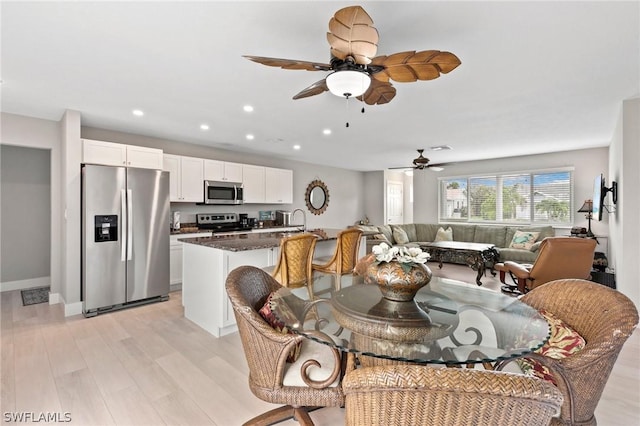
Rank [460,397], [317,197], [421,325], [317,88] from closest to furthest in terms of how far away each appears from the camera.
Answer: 1. [460,397]
2. [421,325]
3. [317,88]
4. [317,197]

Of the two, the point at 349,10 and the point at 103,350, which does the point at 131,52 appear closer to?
the point at 349,10

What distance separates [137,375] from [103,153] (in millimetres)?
3079

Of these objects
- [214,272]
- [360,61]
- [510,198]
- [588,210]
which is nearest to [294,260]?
[214,272]

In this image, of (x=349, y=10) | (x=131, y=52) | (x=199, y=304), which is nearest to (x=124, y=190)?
(x=199, y=304)

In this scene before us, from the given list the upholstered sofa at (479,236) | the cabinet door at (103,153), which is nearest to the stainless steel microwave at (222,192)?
the cabinet door at (103,153)

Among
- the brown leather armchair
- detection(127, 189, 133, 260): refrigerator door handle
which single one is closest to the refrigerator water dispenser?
detection(127, 189, 133, 260): refrigerator door handle

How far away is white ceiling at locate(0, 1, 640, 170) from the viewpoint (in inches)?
73.3

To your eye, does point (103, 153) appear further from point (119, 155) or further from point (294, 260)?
point (294, 260)

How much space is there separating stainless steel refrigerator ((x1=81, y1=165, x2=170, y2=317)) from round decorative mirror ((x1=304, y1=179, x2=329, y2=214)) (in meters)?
3.97

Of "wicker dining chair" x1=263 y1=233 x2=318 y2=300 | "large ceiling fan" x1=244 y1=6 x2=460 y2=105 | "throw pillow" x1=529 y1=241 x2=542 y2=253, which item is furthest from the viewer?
"throw pillow" x1=529 y1=241 x2=542 y2=253

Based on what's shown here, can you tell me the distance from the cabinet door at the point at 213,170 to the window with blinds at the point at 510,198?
221 inches

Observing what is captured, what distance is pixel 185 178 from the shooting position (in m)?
5.07

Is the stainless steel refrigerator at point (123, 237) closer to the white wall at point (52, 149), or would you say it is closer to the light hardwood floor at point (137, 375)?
the light hardwood floor at point (137, 375)

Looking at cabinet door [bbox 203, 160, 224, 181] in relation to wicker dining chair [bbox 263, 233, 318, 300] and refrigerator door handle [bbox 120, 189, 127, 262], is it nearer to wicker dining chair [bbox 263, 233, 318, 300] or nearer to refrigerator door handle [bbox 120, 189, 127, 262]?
refrigerator door handle [bbox 120, 189, 127, 262]
